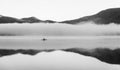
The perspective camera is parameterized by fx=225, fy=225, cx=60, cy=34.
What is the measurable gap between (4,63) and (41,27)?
626 mm

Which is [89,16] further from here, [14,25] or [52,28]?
[14,25]

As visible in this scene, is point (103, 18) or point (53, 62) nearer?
point (53, 62)

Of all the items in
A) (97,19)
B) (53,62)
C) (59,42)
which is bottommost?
(53,62)

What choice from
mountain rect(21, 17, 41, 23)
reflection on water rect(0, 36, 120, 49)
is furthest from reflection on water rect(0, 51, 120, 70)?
mountain rect(21, 17, 41, 23)

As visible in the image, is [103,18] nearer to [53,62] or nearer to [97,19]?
[97,19]

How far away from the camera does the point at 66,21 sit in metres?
2.79

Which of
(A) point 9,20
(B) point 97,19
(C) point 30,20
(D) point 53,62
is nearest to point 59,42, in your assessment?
(D) point 53,62

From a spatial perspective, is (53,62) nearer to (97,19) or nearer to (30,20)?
(30,20)

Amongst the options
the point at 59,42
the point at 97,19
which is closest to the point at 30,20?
the point at 59,42

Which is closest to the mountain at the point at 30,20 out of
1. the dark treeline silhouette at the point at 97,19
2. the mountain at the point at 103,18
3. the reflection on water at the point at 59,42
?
the dark treeline silhouette at the point at 97,19

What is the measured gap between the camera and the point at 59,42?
9.12 feet

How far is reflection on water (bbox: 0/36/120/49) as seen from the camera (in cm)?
277

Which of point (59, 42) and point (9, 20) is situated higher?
point (9, 20)

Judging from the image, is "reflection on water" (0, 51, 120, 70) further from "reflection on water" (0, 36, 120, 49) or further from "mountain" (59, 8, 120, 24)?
"mountain" (59, 8, 120, 24)
